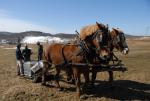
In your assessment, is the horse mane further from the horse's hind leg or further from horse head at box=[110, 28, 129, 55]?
the horse's hind leg

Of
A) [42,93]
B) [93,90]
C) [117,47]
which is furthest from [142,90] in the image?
[42,93]

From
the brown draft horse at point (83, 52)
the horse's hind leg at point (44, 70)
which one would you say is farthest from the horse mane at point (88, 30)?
the horse's hind leg at point (44, 70)

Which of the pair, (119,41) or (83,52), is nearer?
(119,41)

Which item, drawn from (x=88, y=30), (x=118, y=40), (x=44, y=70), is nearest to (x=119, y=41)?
(x=118, y=40)

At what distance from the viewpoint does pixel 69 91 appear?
12.9m

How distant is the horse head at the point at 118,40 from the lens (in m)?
11.1

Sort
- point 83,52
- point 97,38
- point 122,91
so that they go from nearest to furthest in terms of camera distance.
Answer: point 97,38, point 83,52, point 122,91

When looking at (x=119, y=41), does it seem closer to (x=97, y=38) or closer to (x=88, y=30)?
(x=97, y=38)

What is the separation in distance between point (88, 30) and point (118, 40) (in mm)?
1169

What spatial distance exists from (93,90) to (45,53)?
2.47 metres

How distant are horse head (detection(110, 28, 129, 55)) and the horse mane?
0.58 meters

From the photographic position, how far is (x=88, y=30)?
38.5ft

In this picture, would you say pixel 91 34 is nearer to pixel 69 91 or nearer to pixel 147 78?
pixel 69 91

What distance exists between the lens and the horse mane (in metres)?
11.5
